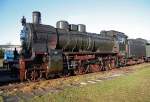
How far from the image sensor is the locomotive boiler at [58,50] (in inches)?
567

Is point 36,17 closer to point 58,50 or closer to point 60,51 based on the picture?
point 58,50

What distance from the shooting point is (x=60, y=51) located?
1562cm

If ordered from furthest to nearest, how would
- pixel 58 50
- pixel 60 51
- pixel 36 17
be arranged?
pixel 36 17 → pixel 60 51 → pixel 58 50

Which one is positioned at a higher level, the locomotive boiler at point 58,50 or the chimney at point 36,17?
the chimney at point 36,17

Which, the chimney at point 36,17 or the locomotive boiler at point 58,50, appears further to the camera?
the chimney at point 36,17

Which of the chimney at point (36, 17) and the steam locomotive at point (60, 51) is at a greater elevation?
the chimney at point (36, 17)

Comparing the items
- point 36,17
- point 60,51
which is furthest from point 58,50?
point 36,17

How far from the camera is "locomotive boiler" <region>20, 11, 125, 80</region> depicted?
14.4 m

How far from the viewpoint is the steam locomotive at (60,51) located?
14.4 meters

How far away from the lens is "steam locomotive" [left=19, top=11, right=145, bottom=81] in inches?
567

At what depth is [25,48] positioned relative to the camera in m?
15.1

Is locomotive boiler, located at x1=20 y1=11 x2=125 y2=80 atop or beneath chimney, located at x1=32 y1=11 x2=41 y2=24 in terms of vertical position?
beneath

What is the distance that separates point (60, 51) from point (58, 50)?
0.62 feet

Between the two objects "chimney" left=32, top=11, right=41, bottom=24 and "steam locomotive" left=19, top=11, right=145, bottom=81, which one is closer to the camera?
"steam locomotive" left=19, top=11, right=145, bottom=81
